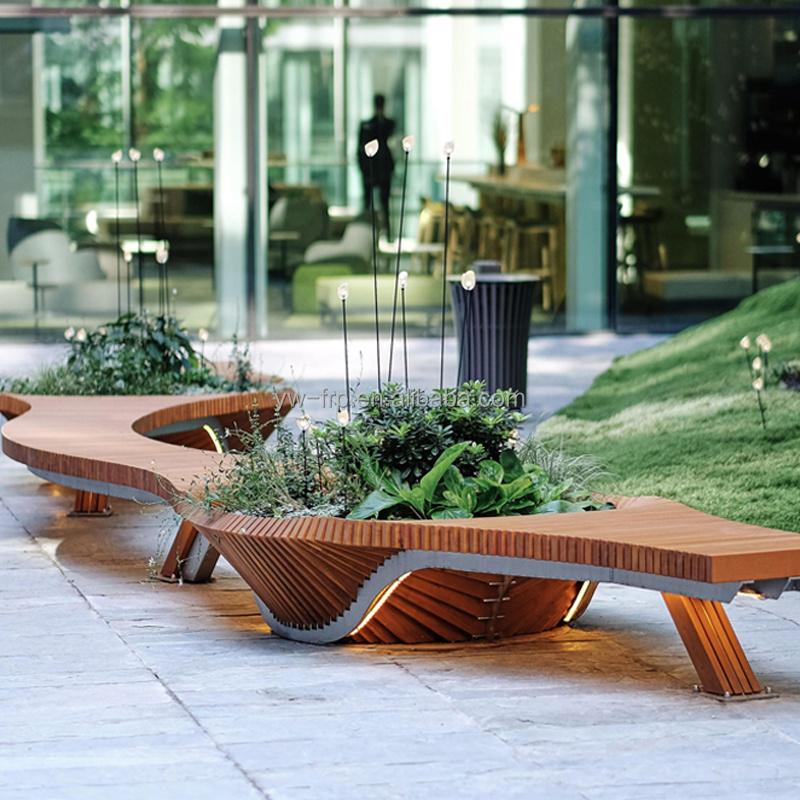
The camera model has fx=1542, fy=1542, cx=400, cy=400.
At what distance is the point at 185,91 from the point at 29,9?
174 cm

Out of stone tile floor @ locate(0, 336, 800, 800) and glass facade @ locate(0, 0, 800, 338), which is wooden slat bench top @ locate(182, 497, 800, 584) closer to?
stone tile floor @ locate(0, 336, 800, 800)

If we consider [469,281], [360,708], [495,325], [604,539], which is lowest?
[360,708]

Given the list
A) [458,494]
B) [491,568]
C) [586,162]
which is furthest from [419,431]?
[586,162]

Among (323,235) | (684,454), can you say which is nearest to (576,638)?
(684,454)

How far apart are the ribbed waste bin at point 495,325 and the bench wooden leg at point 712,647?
19.8 feet

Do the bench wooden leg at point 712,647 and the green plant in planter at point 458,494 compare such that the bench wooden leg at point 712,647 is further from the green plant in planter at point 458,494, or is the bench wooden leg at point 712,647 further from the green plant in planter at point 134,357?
the green plant in planter at point 134,357

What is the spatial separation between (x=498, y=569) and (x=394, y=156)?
11.8 m

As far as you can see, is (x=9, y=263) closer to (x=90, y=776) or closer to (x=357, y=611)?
(x=357, y=611)

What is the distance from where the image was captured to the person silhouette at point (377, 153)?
16.2 metres

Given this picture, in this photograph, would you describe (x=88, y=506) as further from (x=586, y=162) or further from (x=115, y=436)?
(x=586, y=162)

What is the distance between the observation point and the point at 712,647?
489 cm

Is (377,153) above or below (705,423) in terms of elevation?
above

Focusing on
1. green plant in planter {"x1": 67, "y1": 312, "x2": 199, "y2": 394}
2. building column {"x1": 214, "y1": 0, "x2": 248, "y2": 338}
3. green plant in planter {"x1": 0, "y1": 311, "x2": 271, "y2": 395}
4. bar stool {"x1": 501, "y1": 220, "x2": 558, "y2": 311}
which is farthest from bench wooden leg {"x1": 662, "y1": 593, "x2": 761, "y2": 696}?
bar stool {"x1": 501, "y1": 220, "x2": 558, "y2": 311}

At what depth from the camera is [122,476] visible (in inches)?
255
